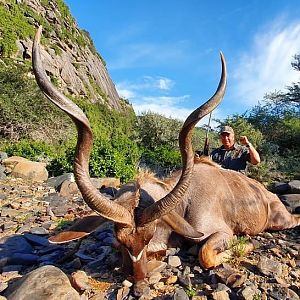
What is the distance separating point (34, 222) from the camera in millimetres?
6098

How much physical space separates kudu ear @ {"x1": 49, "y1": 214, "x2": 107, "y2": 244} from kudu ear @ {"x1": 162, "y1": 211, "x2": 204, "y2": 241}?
706mm

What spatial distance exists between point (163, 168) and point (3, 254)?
34.9ft

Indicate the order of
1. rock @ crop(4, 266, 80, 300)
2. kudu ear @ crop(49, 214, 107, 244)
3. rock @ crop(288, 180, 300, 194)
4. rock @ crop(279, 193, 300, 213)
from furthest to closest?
rock @ crop(288, 180, 300, 194), rock @ crop(279, 193, 300, 213), kudu ear @ crop(49, 214, 107, 244), rock @ crop(4, 266, 80, 300)

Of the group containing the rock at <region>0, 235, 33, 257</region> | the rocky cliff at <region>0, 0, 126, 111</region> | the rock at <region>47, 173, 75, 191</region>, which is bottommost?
the rock at <region>0, 235, 33, 257</region>

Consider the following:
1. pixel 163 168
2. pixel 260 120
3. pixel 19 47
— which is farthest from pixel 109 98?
pixel 163 168

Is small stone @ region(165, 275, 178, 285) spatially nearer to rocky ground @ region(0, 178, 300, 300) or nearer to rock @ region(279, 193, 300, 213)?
rocky ground @ region(0, 178, 300, 300)

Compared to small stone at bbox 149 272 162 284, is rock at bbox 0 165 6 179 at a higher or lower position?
higher

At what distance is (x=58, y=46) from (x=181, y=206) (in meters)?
41.7

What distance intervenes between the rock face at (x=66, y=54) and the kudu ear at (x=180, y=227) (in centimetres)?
3153

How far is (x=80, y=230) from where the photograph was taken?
150 inches

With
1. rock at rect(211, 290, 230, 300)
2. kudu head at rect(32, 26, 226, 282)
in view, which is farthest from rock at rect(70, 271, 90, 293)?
rock at rect(211, 290, 230, 300)

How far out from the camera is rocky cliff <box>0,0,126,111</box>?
110 ft

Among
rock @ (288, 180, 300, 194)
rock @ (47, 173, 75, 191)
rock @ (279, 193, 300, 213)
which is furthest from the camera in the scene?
rock @ (47, 173, 75, 191)

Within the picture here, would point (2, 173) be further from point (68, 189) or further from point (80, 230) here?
point (80, 230)
